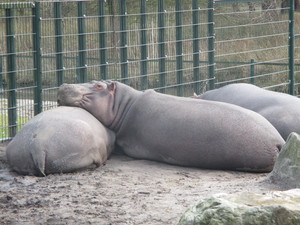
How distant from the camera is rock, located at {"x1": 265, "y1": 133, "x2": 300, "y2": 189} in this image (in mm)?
5980

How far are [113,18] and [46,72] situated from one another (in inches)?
55.0

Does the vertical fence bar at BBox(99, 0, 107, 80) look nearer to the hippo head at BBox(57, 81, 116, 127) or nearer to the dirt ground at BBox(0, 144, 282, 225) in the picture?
the hippo head at BBox(57, 81, 116, 127)

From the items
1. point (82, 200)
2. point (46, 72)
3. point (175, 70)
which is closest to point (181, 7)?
point (175, 70)

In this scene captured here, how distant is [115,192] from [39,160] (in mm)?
1049

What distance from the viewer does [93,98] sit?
8547mm

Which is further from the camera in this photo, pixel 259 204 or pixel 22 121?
pixel 22 121

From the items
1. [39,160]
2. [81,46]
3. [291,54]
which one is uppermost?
[81,46]

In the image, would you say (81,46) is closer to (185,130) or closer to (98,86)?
(98,86)

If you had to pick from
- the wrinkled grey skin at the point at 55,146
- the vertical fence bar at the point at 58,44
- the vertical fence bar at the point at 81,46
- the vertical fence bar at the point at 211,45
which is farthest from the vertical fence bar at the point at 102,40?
the vertical fence bar at the point at 211,45

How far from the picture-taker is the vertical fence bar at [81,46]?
9355 millimetres

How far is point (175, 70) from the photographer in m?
10.7

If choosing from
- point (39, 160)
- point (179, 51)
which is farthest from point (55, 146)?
point (179, 51)

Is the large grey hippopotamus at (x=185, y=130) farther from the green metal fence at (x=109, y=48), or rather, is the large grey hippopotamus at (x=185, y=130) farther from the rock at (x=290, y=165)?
the rock at (x=290, y=165)

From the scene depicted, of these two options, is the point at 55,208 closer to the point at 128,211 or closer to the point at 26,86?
the point at 128,211
